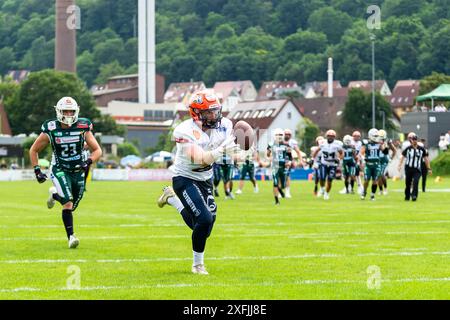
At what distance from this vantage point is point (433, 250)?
1555 cm

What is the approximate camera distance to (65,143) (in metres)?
16.5

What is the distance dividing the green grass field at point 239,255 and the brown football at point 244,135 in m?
1.41

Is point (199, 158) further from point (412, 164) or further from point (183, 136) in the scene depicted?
point (412, 164)

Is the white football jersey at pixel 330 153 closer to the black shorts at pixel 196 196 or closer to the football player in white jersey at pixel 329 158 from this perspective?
the football player in white jersey at pixel 329 158

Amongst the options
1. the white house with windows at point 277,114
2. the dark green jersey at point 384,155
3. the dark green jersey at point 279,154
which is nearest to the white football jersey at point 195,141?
the dark green jersey at point 279,154

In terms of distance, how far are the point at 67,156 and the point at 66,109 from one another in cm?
67

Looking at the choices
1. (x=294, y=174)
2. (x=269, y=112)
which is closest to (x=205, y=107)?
(x=294, y=174)

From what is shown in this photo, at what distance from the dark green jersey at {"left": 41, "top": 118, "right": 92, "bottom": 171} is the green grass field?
1.17 m

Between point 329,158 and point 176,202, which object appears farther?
point 329,158

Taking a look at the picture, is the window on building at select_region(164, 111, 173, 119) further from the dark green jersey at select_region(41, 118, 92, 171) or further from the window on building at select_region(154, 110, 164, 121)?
the dark green jersey at select_region(41, 118, 92, 171)

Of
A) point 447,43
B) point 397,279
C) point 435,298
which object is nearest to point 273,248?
point 397,279

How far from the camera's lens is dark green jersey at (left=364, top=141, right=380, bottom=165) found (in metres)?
31.8

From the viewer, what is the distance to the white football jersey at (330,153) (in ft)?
109

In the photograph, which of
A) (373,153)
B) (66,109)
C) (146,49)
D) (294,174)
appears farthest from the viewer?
(146,49)
